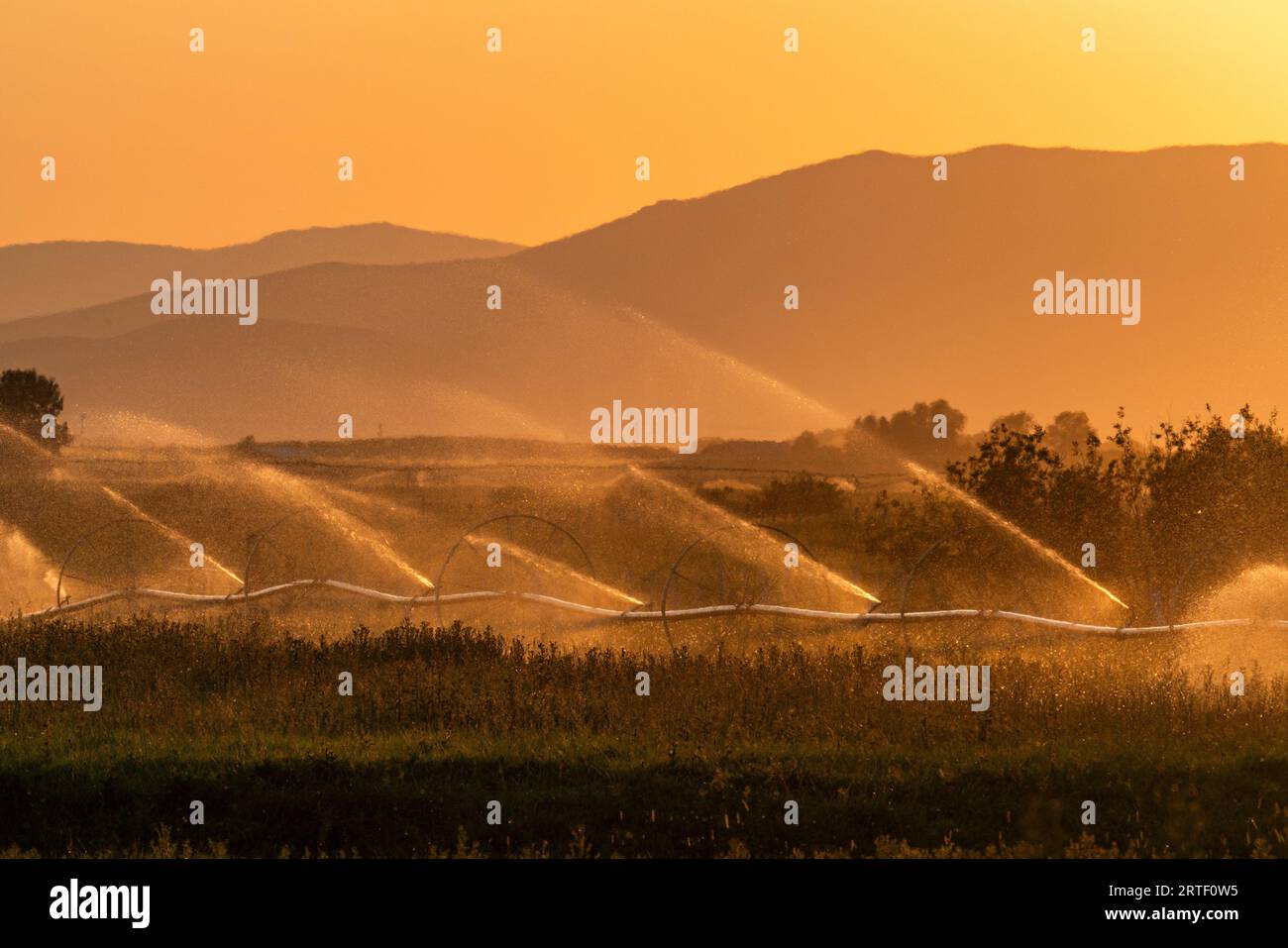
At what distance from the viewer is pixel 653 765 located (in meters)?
14.0

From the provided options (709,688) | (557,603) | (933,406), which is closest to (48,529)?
(557,603)

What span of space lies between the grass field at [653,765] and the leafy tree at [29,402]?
58051 millimetres

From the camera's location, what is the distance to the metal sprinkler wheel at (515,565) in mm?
30375

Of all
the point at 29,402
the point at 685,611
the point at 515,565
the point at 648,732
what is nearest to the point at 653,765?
the point at 648,732

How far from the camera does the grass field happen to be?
1316 centimetres

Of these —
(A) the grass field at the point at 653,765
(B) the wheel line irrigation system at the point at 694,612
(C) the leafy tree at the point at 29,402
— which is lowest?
(A) the grass field at the point at 653,765

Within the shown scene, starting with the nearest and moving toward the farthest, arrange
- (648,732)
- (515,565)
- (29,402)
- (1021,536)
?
(648,732), (1021,536), (515,565), (29,402)

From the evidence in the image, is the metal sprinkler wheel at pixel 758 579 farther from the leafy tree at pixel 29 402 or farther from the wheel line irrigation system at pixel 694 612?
the leafy tree at pixel 29 402

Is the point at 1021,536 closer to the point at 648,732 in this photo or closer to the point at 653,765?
the point at 648,732

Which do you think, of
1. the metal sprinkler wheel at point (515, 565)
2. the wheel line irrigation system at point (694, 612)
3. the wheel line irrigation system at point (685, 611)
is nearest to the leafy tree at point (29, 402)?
the metal sprinkler wheel at point (515, 565)

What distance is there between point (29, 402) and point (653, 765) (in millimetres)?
66920

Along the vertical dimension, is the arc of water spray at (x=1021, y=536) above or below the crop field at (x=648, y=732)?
above

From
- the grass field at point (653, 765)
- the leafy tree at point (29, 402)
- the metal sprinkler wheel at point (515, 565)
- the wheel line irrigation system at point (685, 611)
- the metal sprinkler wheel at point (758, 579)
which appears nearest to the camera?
the grass field at point (653, 765)

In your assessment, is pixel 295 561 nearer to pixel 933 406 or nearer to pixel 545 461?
pixel 545 461
